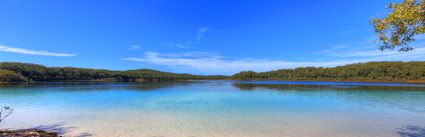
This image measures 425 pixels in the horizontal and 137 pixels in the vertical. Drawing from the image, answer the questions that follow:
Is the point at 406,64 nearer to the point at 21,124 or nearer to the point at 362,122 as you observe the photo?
the point at 362,122

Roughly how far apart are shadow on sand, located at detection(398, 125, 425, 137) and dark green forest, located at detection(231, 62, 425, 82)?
98.2 m

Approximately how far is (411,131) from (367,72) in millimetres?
117093

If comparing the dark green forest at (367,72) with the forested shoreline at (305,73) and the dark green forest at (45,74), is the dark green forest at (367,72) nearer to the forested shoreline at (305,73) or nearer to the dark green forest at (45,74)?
the forested shoreline at (305,73)

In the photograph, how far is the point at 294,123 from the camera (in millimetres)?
10625

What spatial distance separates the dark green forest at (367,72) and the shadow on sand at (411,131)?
9823cm

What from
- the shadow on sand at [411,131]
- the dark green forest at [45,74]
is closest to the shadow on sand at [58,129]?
the shadow on sand at [411,131]

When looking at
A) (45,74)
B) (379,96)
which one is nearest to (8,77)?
(45,74)

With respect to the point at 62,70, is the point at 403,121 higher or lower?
lower

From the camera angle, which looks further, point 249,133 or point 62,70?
point 62,70

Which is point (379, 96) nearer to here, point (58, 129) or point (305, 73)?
point (58, 129)

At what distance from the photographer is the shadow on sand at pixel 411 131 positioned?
8336 mm

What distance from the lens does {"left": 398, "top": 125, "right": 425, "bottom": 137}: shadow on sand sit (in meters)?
8.34

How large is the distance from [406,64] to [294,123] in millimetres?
115670

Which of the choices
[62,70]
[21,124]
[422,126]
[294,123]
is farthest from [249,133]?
[62,70]
